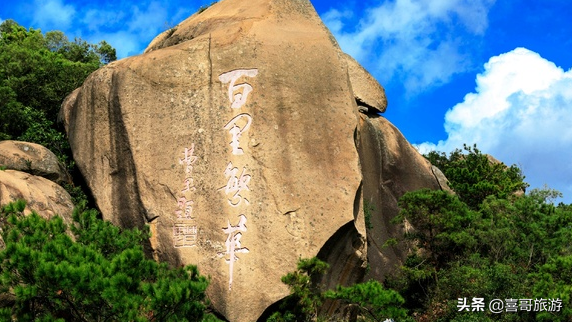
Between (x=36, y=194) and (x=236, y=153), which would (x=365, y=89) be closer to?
(x=236, y=153)

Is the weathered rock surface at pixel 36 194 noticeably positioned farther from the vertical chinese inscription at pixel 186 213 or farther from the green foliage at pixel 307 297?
the green foliage at pixel 307 297

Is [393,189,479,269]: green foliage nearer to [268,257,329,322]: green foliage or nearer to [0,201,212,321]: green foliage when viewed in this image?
[268,257,329,322]: green foliage

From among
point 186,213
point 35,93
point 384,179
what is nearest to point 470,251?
point 384,179

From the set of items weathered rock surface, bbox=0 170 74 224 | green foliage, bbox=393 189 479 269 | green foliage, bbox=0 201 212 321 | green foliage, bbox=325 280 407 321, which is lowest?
green foliage, bbox=0 201 212 321

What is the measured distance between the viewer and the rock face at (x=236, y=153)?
382 inches

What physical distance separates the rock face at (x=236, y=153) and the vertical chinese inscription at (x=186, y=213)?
0.02m

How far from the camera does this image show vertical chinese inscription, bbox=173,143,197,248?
989 cm

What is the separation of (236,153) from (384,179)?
15.6 ft

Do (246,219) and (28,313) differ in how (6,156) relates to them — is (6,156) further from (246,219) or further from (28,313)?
(28,313)

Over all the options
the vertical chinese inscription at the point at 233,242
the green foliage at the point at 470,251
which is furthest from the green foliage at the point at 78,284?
the green foliage at the point at 470,251

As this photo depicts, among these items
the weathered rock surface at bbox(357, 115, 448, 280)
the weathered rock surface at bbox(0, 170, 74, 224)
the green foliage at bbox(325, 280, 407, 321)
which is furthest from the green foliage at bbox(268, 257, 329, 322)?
the weathered rock surface at bbox(357, 115, 448, 280)

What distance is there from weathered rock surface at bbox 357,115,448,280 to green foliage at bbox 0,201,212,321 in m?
6.63

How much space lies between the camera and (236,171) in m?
10.0

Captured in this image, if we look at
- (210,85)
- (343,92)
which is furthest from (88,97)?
(343,92)
